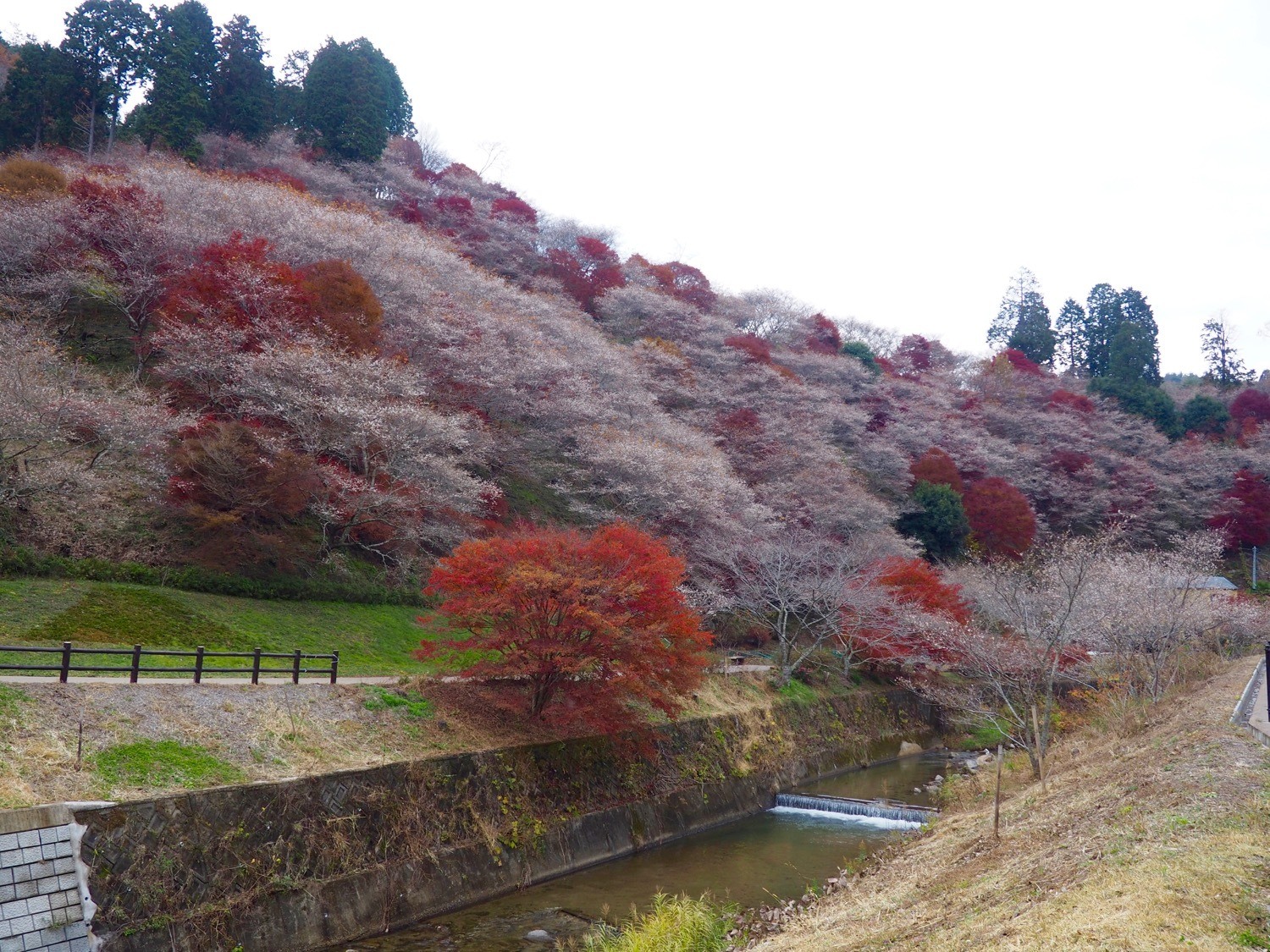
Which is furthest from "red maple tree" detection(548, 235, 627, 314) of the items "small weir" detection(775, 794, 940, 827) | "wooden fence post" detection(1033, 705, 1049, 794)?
"wooden fence post" detection(1033, 705, 1049, 794)

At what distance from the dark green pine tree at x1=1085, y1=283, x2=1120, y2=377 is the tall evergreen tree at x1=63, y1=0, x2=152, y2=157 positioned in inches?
3048

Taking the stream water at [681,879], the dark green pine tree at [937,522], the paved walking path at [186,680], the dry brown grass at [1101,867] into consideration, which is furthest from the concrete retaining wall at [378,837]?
the dark green pine tree at [937,522]

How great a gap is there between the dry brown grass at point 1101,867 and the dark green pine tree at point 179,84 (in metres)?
44.1

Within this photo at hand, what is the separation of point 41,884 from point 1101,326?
289 feet

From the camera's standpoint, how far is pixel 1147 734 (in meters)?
18.1

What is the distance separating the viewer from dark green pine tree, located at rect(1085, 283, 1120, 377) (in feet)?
253

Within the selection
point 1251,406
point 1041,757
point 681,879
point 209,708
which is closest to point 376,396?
point 209,708

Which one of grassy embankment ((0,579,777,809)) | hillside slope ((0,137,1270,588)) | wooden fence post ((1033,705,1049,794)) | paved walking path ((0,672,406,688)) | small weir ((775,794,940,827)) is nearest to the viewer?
grassy embankment ((0,579,777,809))

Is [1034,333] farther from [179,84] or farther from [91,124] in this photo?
[91,124]

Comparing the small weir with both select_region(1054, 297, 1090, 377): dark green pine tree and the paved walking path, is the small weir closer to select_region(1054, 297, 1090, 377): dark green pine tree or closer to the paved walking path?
the paved walking path

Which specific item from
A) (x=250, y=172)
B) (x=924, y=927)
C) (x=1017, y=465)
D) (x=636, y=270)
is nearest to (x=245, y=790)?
(x=924, y=927)

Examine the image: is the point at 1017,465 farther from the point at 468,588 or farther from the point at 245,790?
the point at 245,790

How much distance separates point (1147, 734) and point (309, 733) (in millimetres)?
17579

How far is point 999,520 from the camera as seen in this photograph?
48.2m
